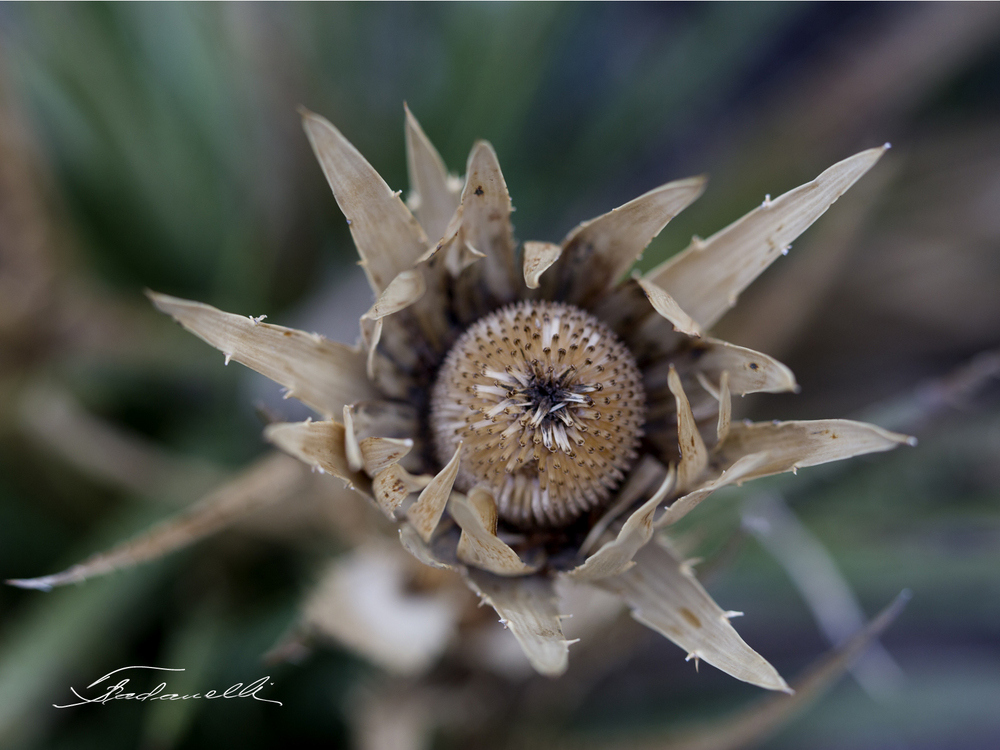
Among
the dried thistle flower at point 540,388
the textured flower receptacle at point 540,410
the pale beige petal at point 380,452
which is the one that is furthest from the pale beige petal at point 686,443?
the pale beige petal at point 380,452

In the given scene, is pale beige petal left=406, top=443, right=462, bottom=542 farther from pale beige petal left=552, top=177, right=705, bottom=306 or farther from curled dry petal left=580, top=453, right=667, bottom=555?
pale beige petal left=552, top=177, right=705, bottom=306

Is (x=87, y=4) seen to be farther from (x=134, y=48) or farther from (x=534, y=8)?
(x=534, y=8)

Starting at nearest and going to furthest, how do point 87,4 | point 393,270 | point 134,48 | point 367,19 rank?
point 393,270, point 87,4, point 134,48, point 367,19

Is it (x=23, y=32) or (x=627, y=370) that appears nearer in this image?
(x=627, y=370)

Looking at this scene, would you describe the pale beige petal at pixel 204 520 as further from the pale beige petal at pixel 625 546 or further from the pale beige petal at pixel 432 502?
the pale beige petal at pixel 625 546

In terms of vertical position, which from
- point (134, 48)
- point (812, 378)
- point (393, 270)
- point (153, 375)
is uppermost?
point (134, 48)

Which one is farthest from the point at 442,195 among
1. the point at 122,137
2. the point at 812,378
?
the point at 812,378

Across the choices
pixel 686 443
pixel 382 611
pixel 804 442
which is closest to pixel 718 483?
pixel 686 443

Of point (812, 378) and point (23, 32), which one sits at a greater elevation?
point (23, 32)
